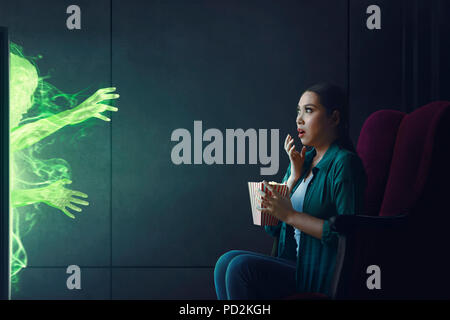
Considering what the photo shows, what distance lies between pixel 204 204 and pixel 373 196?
1066 mm

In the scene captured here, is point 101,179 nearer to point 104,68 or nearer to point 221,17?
point 104,68

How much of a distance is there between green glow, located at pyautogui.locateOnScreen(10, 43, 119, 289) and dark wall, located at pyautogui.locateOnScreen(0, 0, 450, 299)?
0.19ft

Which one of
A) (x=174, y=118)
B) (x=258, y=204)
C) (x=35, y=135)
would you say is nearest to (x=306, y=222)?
(x=258, y=204)

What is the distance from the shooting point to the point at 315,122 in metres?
1.89

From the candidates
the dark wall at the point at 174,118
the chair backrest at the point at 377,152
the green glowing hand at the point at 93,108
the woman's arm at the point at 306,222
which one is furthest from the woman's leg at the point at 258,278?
the green glowing hand at the point at 93,108

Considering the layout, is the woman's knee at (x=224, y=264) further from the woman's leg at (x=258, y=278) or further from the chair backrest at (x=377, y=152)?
the chair backrest at (x=377, y=152)

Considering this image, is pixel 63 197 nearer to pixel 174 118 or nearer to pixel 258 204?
pixel 174 118

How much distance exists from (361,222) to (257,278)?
0.51 metres

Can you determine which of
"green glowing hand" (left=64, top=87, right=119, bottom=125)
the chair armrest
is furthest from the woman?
"green glowing hand" (left=64, top=87, right=119, bottom=125)

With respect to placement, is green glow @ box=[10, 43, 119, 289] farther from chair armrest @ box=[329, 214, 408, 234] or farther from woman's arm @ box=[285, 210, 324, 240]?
chair armrest @ box=[329, 214, 408, 234]

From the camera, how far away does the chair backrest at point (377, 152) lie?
1.84 metres

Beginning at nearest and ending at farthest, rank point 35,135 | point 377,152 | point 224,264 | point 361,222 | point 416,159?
1. point 361,222
2. point 416,159
3. point 224,264
4. point 377,152
5. point 35,135

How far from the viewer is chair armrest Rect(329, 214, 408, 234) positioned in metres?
1.47
